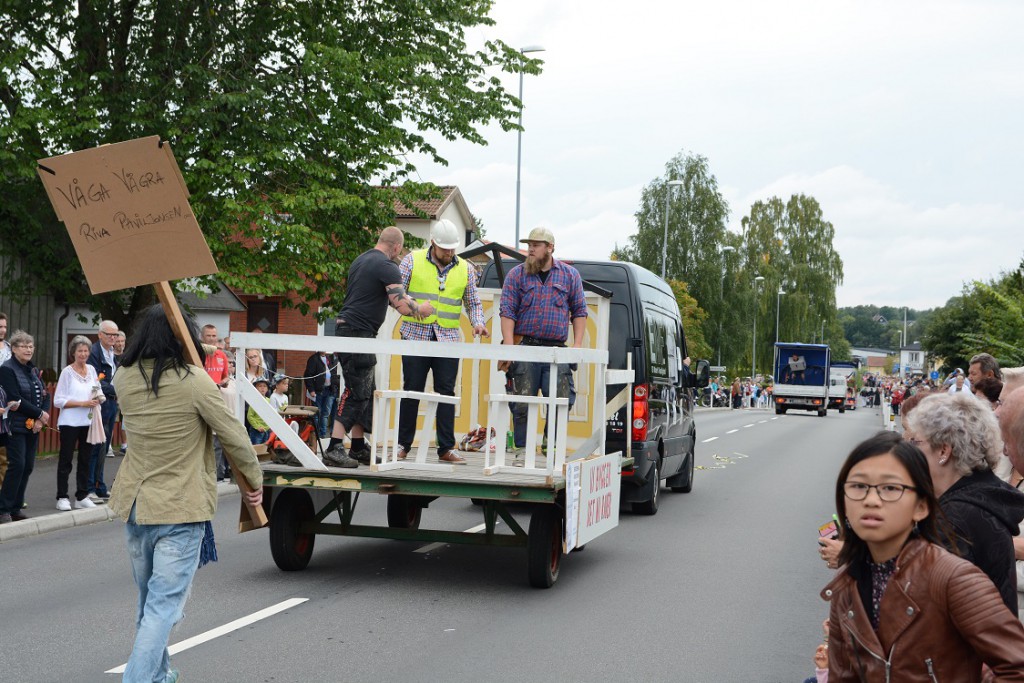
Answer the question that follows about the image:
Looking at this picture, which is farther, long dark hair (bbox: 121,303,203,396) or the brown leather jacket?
long dark hair (bbox: 121,303,203,396)

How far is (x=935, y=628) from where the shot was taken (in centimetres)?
272

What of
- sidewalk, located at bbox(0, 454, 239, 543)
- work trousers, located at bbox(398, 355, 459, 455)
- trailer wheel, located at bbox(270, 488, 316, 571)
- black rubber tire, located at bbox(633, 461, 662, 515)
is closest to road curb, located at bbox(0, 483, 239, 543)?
sidewalk, located at bbox(0, 454, 239, 543)

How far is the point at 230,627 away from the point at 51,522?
5.19 metres

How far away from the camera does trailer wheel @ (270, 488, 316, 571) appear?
853 cm

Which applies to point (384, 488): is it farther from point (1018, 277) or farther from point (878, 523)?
point (1018, 277)

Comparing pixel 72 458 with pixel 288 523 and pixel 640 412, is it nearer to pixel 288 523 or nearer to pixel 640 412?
pixel 288 523

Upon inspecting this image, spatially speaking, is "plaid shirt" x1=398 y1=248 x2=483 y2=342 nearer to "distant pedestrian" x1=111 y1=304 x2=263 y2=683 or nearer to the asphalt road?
the asphalt road

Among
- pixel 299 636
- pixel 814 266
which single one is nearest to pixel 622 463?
pixel 299 636

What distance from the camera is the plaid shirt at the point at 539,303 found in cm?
959

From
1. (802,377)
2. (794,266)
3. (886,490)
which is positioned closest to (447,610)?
(886,490)

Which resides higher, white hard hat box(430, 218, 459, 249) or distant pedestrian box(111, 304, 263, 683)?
white hard hat box(430, 218, 459, 249)

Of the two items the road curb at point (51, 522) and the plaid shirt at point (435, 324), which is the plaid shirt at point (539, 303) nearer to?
the plaid shirt at point (435, 324)

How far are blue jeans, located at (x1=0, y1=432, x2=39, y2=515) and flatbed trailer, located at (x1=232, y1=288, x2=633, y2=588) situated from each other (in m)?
3.72

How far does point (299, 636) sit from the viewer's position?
6715mm
